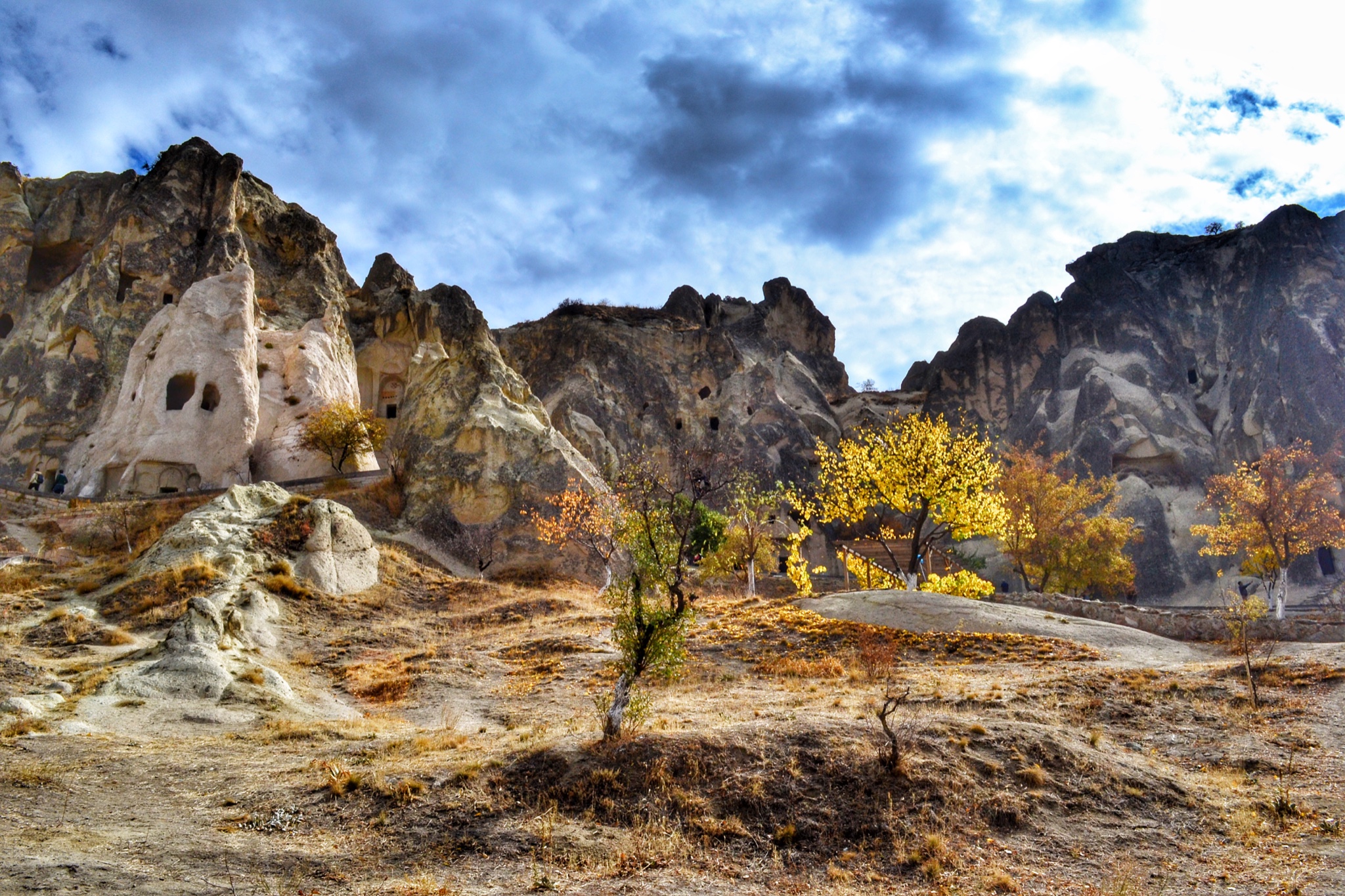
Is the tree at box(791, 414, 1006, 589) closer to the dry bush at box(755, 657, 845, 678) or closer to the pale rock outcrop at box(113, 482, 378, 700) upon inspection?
the dry bush at box(755, 657, 845, 678)

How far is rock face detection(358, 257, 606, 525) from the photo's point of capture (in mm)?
32656

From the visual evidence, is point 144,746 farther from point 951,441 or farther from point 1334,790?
point 951,441

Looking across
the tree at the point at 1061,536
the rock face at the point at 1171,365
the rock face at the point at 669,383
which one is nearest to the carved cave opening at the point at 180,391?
the rock face at the point at 669,383

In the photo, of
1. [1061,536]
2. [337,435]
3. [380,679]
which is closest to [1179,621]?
[380,679]

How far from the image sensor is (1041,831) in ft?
34.1

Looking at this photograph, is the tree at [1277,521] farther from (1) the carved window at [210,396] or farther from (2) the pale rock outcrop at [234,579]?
(1) the carved window at [210,396]

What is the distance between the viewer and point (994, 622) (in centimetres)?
2102

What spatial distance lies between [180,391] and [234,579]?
19328 mm

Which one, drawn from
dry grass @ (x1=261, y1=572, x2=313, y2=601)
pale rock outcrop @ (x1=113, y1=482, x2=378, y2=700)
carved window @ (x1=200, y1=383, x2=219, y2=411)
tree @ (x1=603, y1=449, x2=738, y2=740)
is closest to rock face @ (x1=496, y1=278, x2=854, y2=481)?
carved window @ (x1=200, y1=383, x2=219, y2=411)

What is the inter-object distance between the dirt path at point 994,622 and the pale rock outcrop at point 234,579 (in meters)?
12.6

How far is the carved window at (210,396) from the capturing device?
3694 cm

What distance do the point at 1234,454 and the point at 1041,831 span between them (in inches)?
1962

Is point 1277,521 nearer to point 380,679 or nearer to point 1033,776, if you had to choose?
point 1033,776

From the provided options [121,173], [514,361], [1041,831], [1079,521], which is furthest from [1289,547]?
[121,173]
